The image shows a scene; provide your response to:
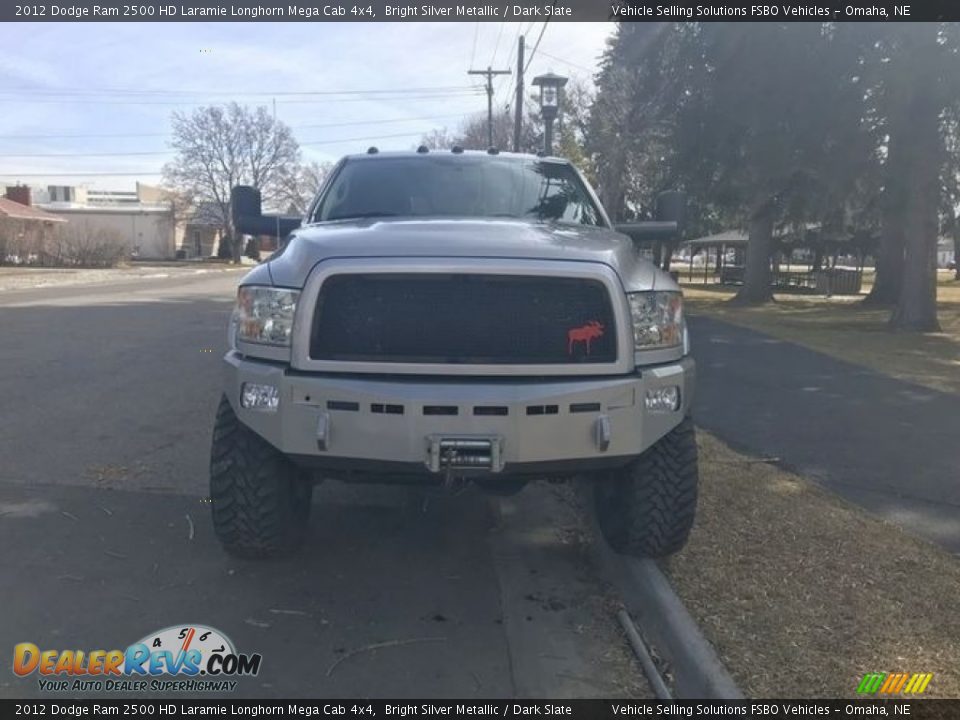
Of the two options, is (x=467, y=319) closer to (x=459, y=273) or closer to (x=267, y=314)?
(x=459, y=273)

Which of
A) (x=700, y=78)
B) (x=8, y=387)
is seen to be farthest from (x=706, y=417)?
(x=700, y=78)

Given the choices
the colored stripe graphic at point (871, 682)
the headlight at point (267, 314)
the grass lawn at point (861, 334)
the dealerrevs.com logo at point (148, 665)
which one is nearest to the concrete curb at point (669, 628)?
the colored stripe graphic at point (871, 682)

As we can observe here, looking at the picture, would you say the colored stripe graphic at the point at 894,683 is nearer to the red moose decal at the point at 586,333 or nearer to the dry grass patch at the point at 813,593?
the dry grass patch at the point at 813,593

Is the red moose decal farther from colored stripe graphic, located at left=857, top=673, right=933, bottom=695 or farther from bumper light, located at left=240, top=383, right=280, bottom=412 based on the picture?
colored stripe graphic, located at left=857, top=673, right=933, bottom=695

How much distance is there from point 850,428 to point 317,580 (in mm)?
5176

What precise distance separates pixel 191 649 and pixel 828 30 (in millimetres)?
15416

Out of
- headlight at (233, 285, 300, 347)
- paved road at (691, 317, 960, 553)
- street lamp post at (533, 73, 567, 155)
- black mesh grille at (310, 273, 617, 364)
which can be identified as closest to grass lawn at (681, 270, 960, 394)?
paved road at (691, 317, 960, 553)

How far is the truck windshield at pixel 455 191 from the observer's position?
5.26 meters

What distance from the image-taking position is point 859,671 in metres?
3.25

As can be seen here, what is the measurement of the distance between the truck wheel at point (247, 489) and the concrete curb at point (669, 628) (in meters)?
1.65

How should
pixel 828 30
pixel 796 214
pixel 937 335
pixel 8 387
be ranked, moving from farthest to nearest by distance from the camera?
pixel 796 214, pixel 937 335, pixel 828 30, pixel 8 387

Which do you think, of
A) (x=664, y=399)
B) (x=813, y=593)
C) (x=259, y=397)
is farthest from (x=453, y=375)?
(x=813, y=593)

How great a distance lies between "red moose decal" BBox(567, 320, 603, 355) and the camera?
3.79 meters

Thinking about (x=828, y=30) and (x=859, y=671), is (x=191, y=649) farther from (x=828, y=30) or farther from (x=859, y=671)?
(x=828, y=30)
